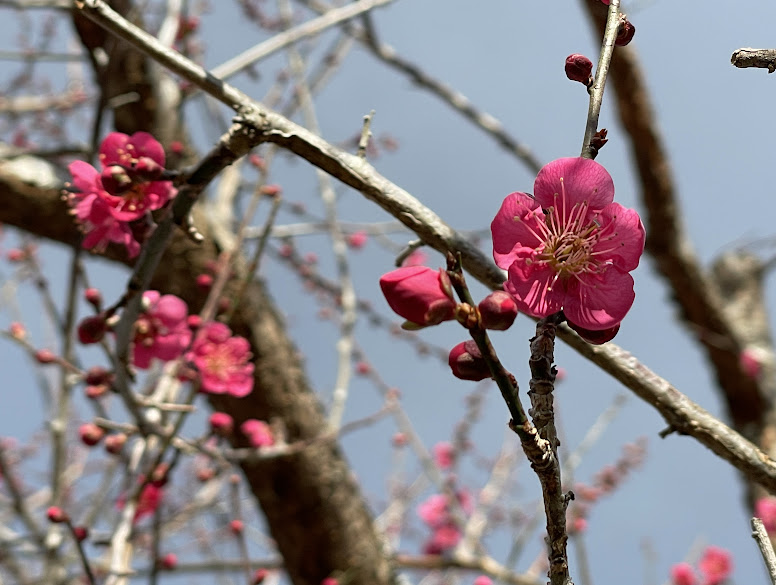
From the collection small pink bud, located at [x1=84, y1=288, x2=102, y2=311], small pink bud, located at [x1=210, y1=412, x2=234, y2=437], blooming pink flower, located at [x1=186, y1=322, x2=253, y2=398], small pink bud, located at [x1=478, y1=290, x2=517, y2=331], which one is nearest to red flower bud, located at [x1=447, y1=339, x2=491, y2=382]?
small pink bud, located at [x1=478, y1=290, x2=517, y2=331]

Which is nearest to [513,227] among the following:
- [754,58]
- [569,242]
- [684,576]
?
[569,242]

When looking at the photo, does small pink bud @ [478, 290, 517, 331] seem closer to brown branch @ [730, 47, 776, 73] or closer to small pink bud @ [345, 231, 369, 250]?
brown branch @ [730, 47, 776, 73]

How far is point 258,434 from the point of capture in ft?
7.48

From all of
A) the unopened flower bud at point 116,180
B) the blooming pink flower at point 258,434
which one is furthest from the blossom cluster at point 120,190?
the blooming pink flower at point 258,434

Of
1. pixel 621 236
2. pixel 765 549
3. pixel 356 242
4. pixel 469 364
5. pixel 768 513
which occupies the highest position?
pixel 356 242

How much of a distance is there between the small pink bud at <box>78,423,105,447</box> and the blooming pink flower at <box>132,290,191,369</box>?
0.90ft

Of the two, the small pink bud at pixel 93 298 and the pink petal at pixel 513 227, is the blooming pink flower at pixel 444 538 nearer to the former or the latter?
the small pink bud at pixel 93 298

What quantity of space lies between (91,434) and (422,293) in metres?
1.33

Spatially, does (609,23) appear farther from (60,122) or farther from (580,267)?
(60,122)

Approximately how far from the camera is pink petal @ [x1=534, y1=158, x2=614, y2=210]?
2.70 ft

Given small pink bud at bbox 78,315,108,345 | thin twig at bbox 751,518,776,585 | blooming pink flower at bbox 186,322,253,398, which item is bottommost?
thin twig at bbox 751,518,776,585

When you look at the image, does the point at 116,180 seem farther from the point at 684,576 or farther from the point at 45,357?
the point at 684,576

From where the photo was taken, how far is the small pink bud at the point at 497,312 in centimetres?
68

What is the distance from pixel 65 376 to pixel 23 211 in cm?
79
